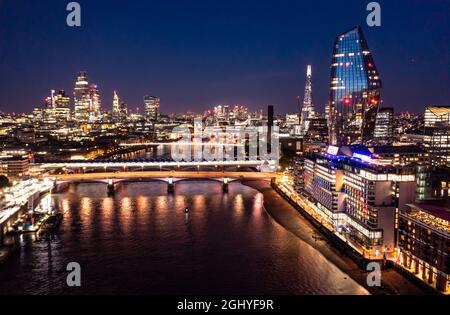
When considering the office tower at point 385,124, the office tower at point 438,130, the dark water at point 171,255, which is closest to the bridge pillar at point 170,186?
the dark water at point 171,255

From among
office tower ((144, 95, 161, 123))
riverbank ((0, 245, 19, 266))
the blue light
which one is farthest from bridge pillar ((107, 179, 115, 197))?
office tower ((144, 95, 161, 123))

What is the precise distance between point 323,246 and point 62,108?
66.9m

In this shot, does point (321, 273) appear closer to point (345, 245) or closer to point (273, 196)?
point (345, 245)

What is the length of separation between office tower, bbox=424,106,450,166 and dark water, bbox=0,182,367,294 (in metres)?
13.2

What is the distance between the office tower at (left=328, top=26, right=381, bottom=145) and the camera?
2289 cm

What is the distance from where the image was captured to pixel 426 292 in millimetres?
7188

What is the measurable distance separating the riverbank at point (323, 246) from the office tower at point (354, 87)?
29.6 feet

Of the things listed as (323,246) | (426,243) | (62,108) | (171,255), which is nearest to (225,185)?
(323,246)

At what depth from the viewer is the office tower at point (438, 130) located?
76.7ft

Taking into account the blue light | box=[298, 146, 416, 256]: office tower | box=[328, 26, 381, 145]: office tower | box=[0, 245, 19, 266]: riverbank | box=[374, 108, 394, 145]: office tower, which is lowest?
box=[0, 245, 19, 266]: riverbank

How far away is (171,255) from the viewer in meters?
9.42

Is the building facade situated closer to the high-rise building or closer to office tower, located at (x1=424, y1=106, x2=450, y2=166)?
office tower, located at (x1=424, y1=106, x2=450, y2=166)
